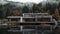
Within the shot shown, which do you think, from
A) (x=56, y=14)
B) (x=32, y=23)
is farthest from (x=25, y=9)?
(x=56, y=14)

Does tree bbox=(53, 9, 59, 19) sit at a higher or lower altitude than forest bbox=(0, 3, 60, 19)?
lower

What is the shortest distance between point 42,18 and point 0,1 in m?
0.91

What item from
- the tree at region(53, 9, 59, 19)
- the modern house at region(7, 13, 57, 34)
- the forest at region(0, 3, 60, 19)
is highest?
the forest at region(0, 3, 60, 19)

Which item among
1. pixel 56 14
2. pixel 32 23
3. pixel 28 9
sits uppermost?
pixel 28 9

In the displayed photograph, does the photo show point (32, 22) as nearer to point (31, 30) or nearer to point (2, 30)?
point (31, 30)

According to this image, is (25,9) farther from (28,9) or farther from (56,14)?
(56,14)

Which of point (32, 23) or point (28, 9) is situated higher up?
point (28, 9)

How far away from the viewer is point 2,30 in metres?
3.34

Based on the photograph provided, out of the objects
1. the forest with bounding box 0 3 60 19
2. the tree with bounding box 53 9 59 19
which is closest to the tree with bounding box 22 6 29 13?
the forest with bounding box 0 3 60 19

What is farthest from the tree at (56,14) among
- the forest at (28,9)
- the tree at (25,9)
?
the tree at (25,9)

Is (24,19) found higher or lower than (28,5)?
lower

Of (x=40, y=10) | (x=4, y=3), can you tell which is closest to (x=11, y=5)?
(x=4, y=3)

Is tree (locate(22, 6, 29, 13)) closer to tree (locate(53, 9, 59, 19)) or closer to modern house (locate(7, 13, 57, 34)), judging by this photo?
modern house (locate(7, 13, 57, 34))

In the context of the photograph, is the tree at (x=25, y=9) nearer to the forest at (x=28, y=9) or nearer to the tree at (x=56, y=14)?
the forest at (x=28, y=9)
